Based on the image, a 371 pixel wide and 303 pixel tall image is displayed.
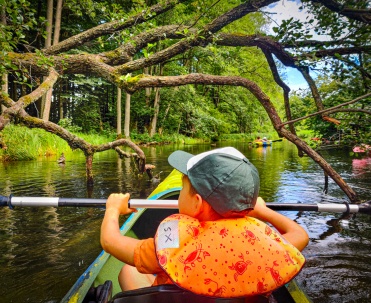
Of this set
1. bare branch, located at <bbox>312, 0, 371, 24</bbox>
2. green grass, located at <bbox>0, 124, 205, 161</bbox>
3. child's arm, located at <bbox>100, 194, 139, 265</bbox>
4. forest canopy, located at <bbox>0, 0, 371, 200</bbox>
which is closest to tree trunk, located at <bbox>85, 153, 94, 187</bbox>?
forest canopy, located at <bbox>0, 0, 371, 200</bbox>

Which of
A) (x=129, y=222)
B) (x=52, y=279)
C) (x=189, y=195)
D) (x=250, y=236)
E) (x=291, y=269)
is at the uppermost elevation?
(x=189, y=195)

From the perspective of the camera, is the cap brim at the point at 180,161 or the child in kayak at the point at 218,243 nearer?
the child in kayak at the point at 218,243

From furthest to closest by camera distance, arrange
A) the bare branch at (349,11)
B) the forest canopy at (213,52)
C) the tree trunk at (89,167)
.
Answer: the tree trunk at (89,167) < the bare branch at (349,11) < the forest canopy at (213,52)

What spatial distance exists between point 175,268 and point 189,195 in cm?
30

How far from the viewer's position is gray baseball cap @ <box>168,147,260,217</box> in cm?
116

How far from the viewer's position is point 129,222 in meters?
3.01

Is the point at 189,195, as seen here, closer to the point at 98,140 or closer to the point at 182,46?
the point at 182,46

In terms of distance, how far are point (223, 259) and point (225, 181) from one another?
0.29 metres

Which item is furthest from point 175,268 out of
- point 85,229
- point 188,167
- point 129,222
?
point 85,229

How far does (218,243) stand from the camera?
1.12 m

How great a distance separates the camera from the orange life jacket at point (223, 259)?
1085mm

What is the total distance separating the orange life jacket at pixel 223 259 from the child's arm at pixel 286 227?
349 mm

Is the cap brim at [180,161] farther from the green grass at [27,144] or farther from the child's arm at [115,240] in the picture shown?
the green grass at [27,144]

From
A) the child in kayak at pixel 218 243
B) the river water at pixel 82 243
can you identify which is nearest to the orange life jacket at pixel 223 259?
the child in kayak at pixel 218 243
